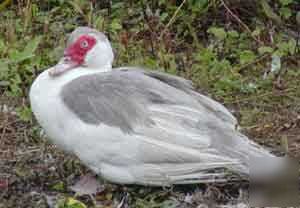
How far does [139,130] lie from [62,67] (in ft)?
2.33

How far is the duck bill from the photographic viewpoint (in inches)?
229

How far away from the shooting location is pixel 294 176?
5637 millimetres

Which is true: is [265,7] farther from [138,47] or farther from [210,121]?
[210,121]

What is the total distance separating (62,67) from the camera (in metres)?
5.90

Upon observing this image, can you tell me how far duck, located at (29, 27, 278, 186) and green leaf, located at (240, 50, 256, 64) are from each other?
5.82 ft

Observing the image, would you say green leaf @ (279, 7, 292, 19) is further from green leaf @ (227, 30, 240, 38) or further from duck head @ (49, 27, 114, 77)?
duck head @ (49, 27, 114, 77)

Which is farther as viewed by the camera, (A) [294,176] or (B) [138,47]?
(B) [138,47]

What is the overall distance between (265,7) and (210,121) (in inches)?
85.9

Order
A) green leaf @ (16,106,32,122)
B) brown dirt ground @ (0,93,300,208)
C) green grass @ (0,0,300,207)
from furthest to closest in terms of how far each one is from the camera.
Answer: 1. green grass @ (0,0,300,207)
2. green leaf @ (16,106,32,122)
3. brown dirt ground @ (0,93,300,208)

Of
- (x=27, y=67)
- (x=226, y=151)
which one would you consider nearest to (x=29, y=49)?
(x=27, y=67)

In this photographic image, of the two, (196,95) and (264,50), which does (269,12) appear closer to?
(264,50)

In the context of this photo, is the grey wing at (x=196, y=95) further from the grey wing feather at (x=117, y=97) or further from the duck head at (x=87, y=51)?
the duck head at (x=87, y=51)

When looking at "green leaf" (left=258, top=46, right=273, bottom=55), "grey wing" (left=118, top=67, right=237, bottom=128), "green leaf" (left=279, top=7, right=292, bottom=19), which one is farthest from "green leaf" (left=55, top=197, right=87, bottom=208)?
"green leaf" (left=279, top=7, right=292, bottom=19)

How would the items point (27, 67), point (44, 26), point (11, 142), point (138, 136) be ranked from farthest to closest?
point (44, 26)
point (27, 67)
point (11, 142)
point (138, 136)
